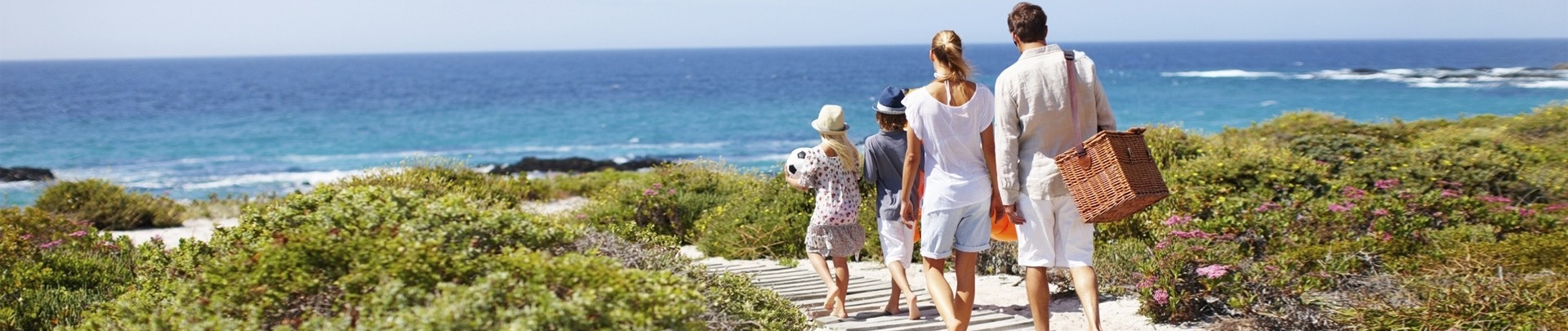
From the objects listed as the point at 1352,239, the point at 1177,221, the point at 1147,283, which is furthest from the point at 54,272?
the point at 1352,239

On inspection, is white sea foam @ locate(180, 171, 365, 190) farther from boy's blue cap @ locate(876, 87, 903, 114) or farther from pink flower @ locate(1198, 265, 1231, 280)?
pink flower @ locate(1198, 265, 1231, 280)

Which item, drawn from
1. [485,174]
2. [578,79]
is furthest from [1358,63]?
[485,174]

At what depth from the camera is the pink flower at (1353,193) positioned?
7878 mm

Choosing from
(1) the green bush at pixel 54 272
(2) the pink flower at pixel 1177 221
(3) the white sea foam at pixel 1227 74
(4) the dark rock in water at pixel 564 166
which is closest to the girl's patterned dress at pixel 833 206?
(2) the pink flower at pixel 1177 221

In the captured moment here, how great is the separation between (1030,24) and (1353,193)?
4.80 metres

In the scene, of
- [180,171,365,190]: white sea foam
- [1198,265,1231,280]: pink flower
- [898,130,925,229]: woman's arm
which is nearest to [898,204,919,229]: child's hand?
[898,130,925,229]: woman's arm

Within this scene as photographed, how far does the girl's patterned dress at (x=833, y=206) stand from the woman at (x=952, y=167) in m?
0.85

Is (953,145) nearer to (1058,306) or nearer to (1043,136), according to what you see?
(1043,136)

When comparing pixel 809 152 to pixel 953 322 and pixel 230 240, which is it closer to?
pixel 953 322

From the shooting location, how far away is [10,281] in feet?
22.4

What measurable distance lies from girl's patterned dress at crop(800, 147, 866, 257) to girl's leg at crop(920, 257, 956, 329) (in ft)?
3.01

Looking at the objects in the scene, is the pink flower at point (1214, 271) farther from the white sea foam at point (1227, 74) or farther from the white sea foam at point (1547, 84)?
the white sea foam at point (1227, 74)

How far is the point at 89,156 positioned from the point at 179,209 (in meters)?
28.6

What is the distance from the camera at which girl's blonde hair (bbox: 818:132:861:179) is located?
18.9 feet
